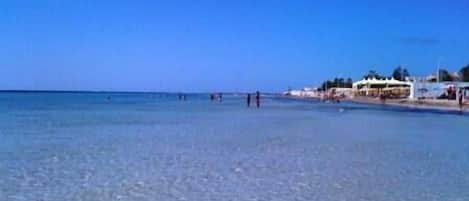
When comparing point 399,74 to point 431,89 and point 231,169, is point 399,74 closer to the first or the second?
point 431,89

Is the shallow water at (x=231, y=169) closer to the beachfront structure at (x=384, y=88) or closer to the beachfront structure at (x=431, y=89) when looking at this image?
the beachfront structure at (x=431, y=89)

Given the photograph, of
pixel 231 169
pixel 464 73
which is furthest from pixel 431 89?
pixel 231 169

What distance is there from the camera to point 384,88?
445ft

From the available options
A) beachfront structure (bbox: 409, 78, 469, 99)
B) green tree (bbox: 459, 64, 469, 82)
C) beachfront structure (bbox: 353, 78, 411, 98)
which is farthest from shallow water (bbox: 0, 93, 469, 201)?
green tree (bbox: 459, 64, 469, 82)

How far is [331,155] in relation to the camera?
16.8m

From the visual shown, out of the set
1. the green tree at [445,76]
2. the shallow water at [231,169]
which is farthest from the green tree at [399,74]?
the shallow water at [231,169]

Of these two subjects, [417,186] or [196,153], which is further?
[196,153]

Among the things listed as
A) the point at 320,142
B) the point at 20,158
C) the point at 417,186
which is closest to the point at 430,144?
the point at 320,142

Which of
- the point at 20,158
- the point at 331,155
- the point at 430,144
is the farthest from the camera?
the point at 430,144

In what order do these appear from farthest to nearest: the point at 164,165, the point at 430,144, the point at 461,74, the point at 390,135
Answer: the point at 461,74 → the point at 390,135 → the point at 430,144 → the point at 164,165

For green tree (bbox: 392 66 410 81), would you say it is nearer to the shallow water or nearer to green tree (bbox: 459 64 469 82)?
green tree (bbox: 459 64 469 82)

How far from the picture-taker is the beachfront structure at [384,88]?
12344cm

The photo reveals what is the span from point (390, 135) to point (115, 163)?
14.0 metres

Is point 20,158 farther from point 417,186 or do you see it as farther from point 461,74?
point 461,74
